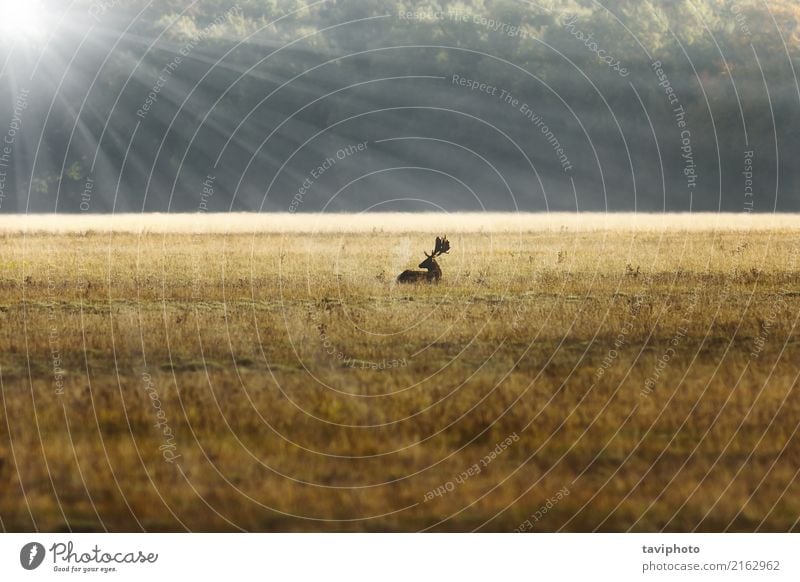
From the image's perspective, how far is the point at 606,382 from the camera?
476 inches

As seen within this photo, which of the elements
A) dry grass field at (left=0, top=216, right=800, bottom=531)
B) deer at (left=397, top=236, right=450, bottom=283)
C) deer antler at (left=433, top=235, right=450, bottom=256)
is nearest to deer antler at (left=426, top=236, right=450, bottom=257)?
deer antler at (left=433, top=235, right=450, bottom=256)

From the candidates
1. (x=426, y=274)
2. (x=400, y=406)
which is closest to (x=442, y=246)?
(x=426, y=274)

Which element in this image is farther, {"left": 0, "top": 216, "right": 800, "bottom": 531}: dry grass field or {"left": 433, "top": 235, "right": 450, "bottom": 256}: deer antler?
{"left": 433, "top": 235, "right": 450, "bottom": 256}: deer antler

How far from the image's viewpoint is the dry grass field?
9.73 metres

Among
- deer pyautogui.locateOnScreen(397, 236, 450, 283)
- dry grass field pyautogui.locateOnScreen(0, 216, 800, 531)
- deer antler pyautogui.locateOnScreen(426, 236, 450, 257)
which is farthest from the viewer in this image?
deer antler pyautogui.locateOnScreen(426, 236, 450, 257)

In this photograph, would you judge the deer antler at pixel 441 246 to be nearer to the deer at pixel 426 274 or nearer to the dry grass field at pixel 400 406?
the deer at pixel 426 274

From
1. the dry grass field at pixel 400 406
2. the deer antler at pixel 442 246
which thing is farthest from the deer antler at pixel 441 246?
the dry grass field at pixel 400 406

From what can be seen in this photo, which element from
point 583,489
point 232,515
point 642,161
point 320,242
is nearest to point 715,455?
point 583,489

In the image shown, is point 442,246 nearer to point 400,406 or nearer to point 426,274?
point 426,274

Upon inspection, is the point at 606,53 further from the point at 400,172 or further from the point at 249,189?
the point at 249,189

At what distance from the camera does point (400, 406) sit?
11609 millimetres

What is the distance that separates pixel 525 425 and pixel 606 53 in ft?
106

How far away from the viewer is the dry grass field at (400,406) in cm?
973

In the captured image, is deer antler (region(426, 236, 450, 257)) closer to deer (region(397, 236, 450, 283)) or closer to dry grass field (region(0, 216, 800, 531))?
deer (region(397, 236, 450, 283))
